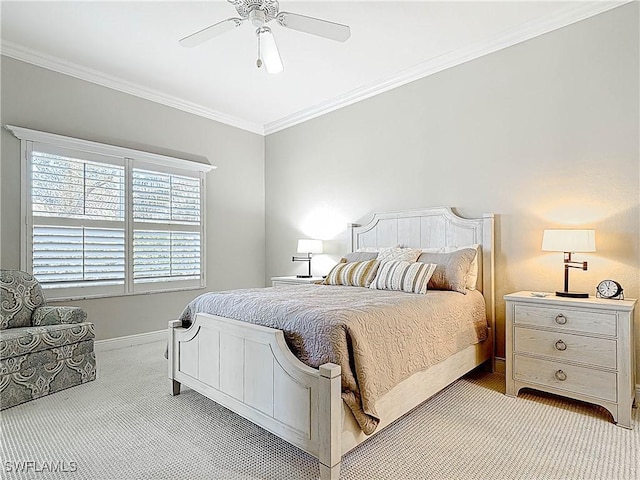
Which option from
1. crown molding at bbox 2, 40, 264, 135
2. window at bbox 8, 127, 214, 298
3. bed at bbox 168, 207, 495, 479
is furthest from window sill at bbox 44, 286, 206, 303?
crown molding at bbox 2, 40, 264, 135

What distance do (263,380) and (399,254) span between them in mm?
1827

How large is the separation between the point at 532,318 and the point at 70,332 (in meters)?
3.39

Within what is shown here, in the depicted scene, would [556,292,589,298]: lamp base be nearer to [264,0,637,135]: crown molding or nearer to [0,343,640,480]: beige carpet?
[0,343,640,480]: beige carpet

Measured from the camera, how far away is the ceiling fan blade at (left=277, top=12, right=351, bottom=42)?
2.24 metres

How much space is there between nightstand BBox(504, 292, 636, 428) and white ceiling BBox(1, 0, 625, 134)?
2168 millimetres

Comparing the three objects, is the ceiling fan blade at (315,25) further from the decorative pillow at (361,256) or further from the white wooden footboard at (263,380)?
the decorative pillow at (361,256)

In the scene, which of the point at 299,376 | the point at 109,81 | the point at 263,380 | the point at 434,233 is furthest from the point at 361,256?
the point at 109,81

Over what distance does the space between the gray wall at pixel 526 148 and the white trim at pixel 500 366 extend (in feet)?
0.41

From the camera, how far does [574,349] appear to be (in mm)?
2369

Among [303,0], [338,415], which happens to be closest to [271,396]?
[338,415]

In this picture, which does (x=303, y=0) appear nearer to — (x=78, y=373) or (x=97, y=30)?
(x=97, y=30)

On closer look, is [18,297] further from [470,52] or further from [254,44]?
[470,52]

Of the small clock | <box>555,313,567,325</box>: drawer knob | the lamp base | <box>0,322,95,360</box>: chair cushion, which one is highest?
the small clock

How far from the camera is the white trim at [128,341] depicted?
3.72 m
